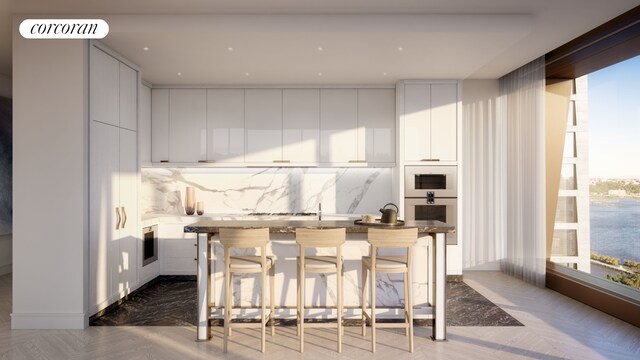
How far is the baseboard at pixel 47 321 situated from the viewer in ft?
12.5

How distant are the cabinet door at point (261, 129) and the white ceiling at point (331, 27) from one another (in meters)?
1.20

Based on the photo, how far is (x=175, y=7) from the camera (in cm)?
363

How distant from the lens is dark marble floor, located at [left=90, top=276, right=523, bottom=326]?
4.00m

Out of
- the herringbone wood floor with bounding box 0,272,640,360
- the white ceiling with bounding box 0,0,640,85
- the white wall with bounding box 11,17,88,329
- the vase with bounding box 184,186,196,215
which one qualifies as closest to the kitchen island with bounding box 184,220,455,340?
the herringbone wood floor with bounding box 0,272,640,360

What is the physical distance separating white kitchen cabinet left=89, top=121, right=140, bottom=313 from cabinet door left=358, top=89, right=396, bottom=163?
3109mm

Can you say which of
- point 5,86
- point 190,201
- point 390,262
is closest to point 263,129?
point 190,201

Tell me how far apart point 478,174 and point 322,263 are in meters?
3.75

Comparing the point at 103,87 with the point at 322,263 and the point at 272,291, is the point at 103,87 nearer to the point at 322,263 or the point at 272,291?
the point at 272,291

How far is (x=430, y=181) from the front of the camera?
5629 millimetres

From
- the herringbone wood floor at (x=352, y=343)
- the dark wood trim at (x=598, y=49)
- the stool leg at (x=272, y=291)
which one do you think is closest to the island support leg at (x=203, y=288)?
the herringbone wood floor at (x=352, y=343)

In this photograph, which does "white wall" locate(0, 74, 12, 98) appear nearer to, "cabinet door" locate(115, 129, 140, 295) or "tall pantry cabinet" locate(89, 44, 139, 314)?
"tall pantry cabinet" locate(89, 44, 139, 314)

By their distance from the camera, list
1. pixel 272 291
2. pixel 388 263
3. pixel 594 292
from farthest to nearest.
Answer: pixel 594 292
pixel 272 291
pixel 388 263

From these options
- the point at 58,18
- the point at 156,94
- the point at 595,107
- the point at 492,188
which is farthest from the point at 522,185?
the point at 58,18

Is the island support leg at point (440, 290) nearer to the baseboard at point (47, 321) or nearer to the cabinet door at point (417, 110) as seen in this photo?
the cabinet door at point (417, 110)
